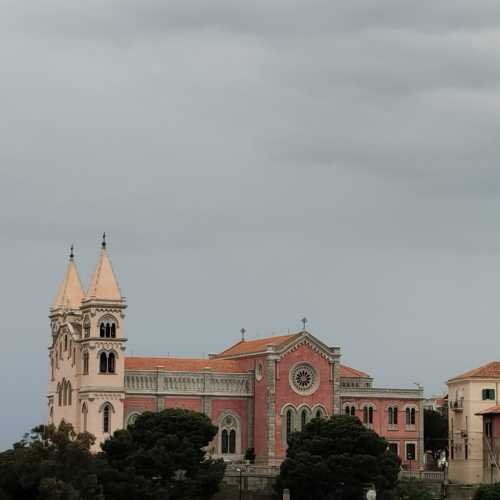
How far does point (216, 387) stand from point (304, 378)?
7.79 metres

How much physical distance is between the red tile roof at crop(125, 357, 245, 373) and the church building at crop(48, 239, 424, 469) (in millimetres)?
88

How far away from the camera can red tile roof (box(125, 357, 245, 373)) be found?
138000 millimetres

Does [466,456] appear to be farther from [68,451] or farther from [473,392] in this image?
[68,451]

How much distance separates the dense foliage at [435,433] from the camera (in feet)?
533

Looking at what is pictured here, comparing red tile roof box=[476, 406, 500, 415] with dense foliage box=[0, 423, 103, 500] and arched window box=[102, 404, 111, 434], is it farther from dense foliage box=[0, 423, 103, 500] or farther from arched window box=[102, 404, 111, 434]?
dense foliage box=[0, 423, 103, 500]

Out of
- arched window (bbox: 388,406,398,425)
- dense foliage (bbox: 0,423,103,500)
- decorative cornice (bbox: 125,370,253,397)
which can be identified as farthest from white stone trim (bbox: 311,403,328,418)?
dense foliage (bbox: 0,423,103,500)

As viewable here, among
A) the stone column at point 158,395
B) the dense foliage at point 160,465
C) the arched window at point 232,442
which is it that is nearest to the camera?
the dense foliage at point 160,465

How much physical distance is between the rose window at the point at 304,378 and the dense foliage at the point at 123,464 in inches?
662

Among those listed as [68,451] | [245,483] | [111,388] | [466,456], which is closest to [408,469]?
[466,456]

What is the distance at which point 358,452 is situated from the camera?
121 m

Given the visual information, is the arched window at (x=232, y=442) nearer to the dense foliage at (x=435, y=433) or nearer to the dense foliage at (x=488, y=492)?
the dense foliage at (x=488, y=492)

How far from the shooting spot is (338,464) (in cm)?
11962

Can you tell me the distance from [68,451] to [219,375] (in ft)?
110

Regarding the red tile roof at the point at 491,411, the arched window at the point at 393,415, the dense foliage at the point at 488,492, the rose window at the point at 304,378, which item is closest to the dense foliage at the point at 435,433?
the arched window at the point at 393,415
